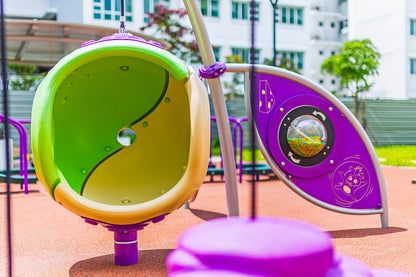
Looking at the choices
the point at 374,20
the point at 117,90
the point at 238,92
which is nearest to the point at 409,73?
the point at 374,20

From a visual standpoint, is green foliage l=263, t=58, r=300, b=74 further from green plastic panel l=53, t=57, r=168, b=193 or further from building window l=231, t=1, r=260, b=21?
green plastic panel l=53, t=57, r=168, b=193

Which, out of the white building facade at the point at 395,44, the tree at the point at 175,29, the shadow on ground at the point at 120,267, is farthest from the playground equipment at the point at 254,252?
the white building facade at the point at 395,44

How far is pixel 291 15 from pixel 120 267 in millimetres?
23118

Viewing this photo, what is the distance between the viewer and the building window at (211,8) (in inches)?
847

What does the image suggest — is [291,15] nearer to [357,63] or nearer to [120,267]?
[357,63]

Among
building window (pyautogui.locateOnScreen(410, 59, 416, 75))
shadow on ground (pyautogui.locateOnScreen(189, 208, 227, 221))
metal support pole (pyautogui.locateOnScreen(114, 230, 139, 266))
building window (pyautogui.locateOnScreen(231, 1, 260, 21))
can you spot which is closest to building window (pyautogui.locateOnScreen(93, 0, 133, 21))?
building window (pyautogui.locateOnScreen(231, 1, 260, 21))

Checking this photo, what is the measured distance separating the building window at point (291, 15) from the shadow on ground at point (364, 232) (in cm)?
2130

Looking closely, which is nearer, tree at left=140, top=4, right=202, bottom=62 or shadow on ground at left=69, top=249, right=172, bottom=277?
shadow on ground at left=69, top=249, right=172, bottom=277

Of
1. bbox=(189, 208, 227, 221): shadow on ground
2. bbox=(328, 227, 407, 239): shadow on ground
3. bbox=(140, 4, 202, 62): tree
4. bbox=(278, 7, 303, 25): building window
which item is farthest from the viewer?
bbox=(278, 7, 303, 25): building window

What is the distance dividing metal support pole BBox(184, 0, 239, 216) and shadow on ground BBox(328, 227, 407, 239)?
0.73m

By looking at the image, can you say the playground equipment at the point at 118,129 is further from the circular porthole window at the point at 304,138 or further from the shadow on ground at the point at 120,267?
the circular porthole window at the point at 304,138

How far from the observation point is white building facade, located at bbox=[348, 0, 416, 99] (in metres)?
25.6

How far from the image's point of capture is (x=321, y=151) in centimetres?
345

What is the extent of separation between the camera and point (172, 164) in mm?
2834
